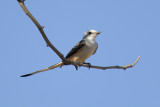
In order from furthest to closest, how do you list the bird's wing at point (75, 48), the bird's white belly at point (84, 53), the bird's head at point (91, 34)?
the bird's head at point (91, 34) < the bird's wing at point (75, 48) < the bird's white belly at point (84, 53)

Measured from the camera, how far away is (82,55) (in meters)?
8.64

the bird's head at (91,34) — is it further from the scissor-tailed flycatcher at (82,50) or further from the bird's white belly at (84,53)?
the bird's white belly at (84,53)

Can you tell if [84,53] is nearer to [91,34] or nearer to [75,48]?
[75,48]

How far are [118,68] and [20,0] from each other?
2.28 m

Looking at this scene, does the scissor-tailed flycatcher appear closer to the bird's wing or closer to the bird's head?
the bird's wing

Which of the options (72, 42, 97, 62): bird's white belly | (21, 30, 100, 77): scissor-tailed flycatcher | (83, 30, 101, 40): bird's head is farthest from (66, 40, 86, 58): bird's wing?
(83, 30, 101, 40): bird's head

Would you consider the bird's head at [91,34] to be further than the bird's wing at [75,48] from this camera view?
Yes

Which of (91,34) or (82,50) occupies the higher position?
(91,34)

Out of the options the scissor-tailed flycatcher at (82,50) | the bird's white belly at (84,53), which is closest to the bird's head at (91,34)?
the scissor-tailed flycatcher at (82,50)

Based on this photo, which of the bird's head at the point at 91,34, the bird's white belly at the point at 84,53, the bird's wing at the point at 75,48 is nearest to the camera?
the bird's white belly at the point at 84,53

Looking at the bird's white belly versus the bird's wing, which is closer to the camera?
the bird's white belly

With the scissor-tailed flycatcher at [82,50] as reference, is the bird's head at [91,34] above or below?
above

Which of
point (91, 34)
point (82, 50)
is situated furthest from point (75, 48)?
point (91, 34)

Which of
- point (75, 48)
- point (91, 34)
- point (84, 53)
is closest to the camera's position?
point (84, 53)
